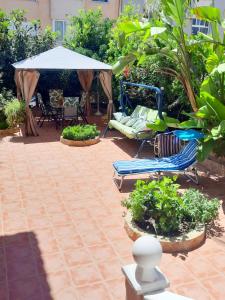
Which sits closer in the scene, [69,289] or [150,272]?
[150,272]

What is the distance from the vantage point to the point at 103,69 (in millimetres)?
12125

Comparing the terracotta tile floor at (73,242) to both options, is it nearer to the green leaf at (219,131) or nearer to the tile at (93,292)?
the tile at (93,292)

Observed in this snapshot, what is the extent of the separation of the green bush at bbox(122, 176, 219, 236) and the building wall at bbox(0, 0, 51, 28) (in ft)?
72.6

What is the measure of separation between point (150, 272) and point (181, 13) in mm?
6022

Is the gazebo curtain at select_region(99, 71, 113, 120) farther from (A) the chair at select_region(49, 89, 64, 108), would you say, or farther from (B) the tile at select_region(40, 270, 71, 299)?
(B) the tile at select_region(40, 270, 71, 299)

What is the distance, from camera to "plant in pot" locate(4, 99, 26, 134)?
37.1 ft

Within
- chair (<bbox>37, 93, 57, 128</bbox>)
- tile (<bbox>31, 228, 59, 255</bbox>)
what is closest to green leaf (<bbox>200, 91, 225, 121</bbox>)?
tile (<bbox>31, 228, 59, 255</bbox>)

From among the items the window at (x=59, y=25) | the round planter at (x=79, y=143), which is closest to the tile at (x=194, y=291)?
the round planter at (x=79, y=143)

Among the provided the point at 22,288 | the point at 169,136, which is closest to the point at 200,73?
the point at 169,136

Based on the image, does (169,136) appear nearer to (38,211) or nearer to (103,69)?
(38,211)

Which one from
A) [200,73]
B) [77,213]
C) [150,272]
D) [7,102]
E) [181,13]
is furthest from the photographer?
[7,102]

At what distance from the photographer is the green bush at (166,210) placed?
469cm

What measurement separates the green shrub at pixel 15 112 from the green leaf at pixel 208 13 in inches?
276

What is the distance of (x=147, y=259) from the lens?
2.38 m
